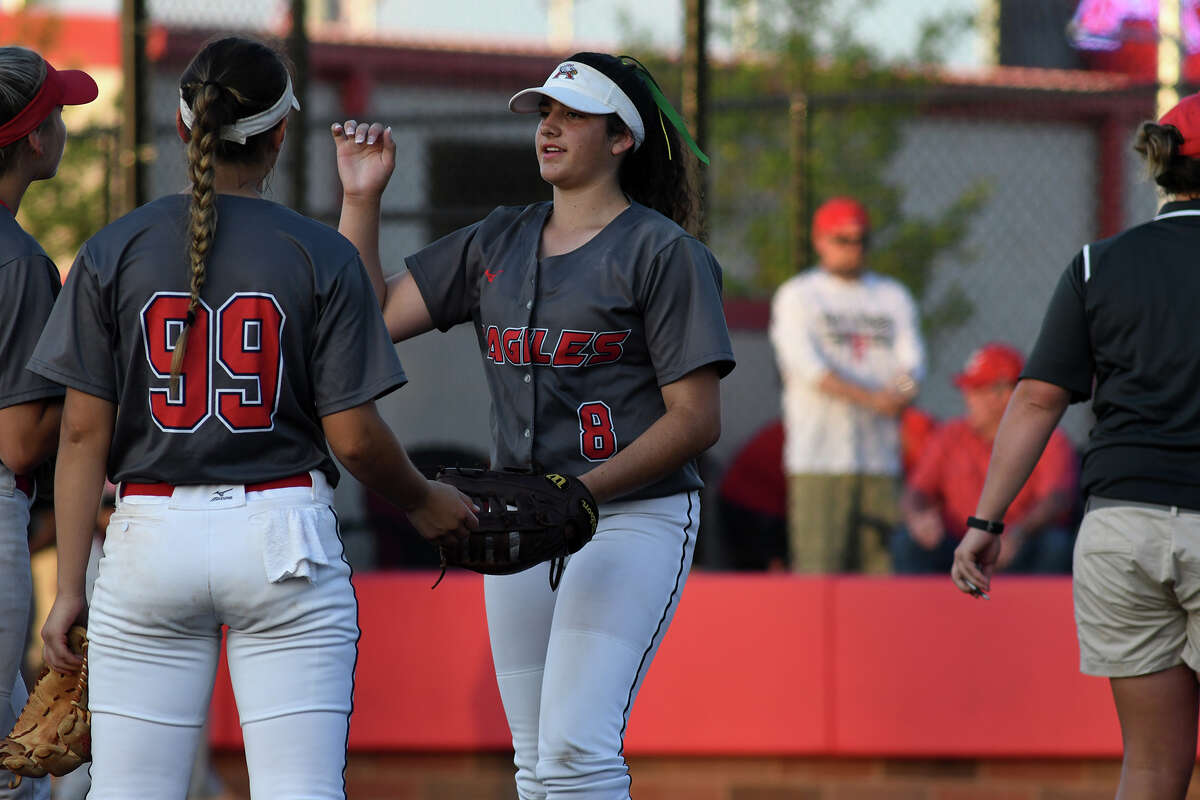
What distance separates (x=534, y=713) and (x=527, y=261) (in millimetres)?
1128

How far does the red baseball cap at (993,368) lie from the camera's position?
748 centimetres

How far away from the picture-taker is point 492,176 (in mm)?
9039

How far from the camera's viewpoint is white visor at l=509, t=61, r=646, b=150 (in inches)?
146

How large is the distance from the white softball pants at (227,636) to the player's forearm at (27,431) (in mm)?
449

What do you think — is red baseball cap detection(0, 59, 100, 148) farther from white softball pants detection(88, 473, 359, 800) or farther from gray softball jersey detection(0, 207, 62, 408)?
white softball pants detection(88, 473, 359, 800)

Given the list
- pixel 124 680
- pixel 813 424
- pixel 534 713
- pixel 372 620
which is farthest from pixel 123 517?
pixel 813 424

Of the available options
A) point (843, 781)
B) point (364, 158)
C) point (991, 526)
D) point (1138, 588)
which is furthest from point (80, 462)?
point (843, 781)

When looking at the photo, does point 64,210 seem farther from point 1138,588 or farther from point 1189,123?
point 1138,588

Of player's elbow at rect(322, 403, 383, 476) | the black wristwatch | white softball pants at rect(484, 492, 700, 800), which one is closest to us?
player's elbow at rect(322, 403, 383, 476)

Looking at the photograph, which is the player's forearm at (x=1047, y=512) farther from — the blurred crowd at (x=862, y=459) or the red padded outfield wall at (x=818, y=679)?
the red padded outfield wall at (x=818, y=679)

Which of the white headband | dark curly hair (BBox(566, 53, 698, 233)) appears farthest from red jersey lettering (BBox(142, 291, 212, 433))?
dark curly hair (BBox(566, 53, 698, 233))

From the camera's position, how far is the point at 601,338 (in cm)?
367

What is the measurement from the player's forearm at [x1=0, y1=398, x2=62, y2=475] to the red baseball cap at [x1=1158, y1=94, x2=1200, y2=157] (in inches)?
111

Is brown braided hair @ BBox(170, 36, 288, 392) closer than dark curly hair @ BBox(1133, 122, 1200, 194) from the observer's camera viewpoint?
Yes
